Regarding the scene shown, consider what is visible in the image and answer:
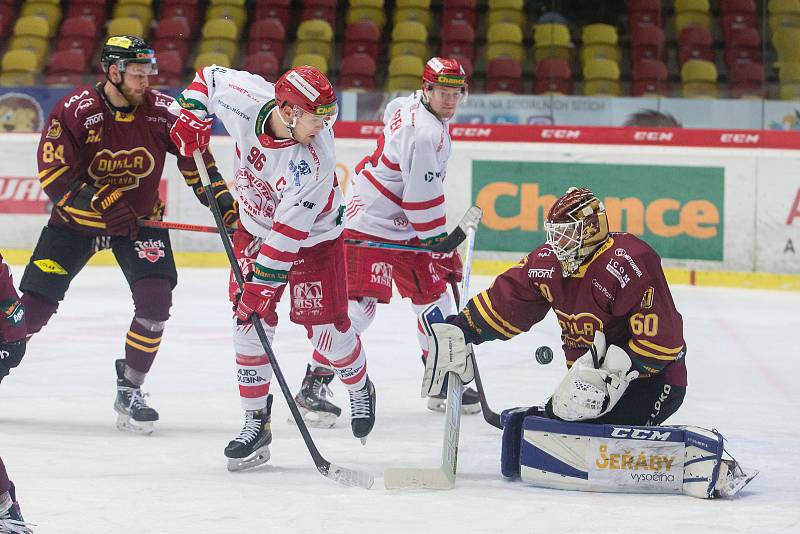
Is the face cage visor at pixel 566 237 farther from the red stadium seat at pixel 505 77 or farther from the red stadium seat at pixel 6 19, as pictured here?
the red stadium seat at pixel 6 19

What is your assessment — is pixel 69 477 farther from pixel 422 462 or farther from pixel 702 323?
pixel 702 323

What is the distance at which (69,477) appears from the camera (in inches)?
130

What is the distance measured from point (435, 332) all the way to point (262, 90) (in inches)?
35.0

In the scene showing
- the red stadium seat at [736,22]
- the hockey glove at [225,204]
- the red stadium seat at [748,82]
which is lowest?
the hockey glove at [225,204]

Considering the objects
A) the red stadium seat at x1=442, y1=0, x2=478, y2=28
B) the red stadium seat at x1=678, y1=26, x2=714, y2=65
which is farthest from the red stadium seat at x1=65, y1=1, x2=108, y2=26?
the red stadium seat at x1=678, y1=26, x2=714, y2=65

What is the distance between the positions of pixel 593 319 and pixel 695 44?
19.5 feet

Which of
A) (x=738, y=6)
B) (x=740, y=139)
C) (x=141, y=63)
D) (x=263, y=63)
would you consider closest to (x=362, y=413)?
(x=141, y=63)

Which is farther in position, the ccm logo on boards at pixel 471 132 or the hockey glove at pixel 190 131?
the ccm logo on boards at pixel 471 132

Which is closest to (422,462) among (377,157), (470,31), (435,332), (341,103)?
(435,332)

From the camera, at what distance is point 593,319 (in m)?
3.30

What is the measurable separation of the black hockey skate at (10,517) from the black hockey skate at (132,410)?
4.91ft

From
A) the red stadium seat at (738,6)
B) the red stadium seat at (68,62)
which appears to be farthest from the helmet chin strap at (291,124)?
the red stadium seat at (738,6)

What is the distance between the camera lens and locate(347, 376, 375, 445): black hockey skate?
3.80 meters

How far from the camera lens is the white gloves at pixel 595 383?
3184 millimetres
